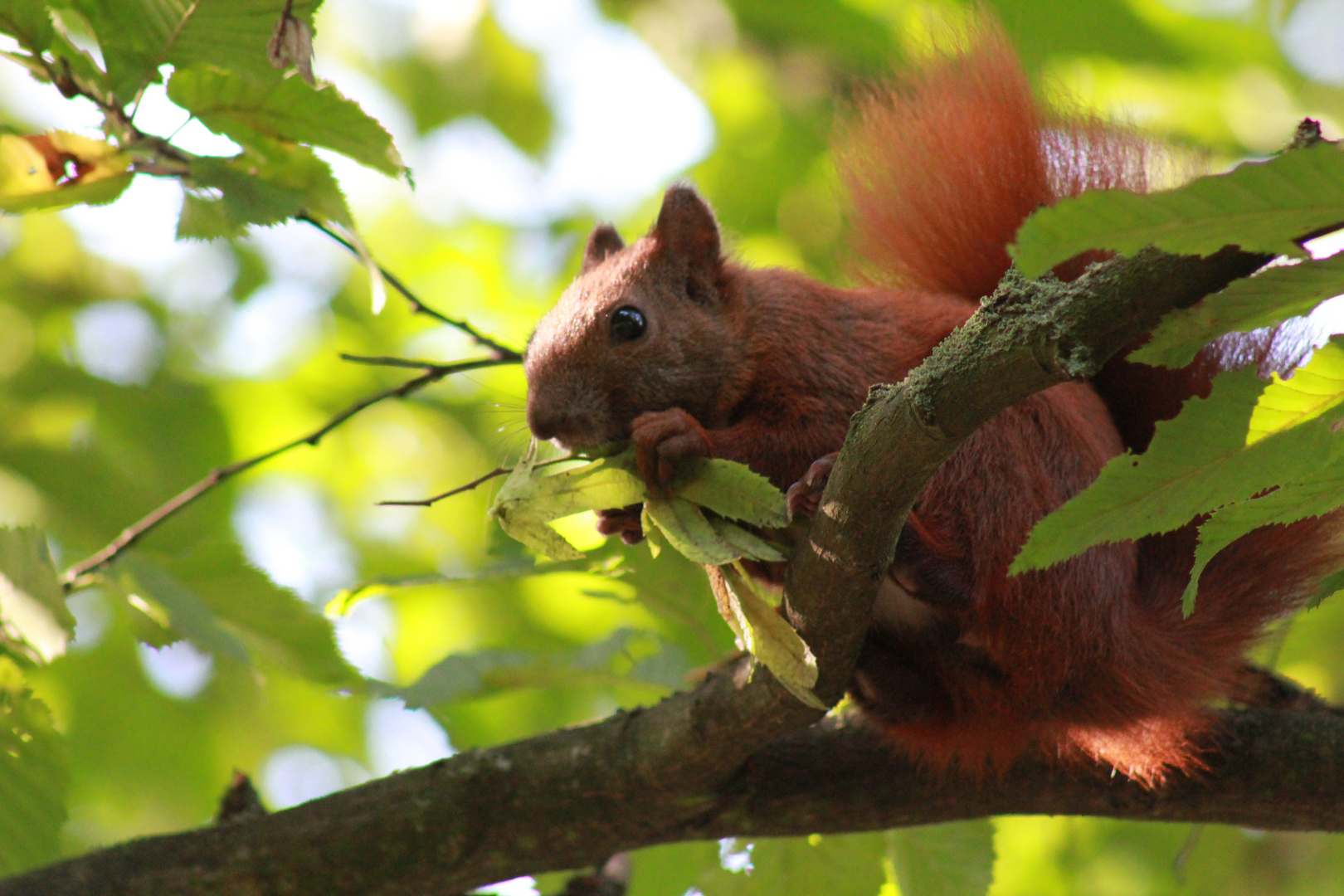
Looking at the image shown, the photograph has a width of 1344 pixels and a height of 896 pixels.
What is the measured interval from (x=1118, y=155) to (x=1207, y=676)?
116 centimetres

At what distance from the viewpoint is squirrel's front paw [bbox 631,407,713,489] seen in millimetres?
2010

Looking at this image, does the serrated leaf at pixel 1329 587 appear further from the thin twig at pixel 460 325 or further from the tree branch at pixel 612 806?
the thin twig at pixel 460 325

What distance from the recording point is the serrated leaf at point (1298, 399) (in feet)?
4.00

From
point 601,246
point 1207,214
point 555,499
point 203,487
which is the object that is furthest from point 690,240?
point 1207,214

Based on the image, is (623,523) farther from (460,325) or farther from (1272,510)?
(1272,510)

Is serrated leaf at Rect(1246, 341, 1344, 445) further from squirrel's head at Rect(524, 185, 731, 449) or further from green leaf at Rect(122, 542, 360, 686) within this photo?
green leaf at Rect(122, 542, 360, 686)

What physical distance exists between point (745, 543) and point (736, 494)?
84 mm

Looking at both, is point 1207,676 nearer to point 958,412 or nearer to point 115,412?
point 958,412

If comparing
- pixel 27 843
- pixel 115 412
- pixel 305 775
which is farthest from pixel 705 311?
pixel 305 775

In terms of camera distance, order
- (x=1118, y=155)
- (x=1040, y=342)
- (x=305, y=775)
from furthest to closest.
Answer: (x=305, y=775), (x=1118, y=155), (x=1040, y=342)

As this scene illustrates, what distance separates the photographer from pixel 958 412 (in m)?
1.45

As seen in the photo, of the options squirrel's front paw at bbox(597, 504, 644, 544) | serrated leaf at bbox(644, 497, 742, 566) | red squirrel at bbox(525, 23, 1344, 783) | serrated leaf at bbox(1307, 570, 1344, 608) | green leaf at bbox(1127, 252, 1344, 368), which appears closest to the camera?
green leaf at bbox(1127, 252, 1344, 368)

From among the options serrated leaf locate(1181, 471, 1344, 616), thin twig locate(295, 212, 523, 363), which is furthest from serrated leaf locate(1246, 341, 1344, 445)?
thin twig locate(295, 212, 523, 363)

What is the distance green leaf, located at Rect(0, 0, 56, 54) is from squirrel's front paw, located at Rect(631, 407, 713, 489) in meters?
1.21
